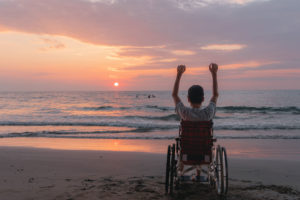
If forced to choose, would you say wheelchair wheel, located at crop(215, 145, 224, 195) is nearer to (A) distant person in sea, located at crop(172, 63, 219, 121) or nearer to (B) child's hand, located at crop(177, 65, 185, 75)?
(A) distant person in sea, located at crop(172, 63, 219, 121)

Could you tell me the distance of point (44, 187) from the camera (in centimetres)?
455

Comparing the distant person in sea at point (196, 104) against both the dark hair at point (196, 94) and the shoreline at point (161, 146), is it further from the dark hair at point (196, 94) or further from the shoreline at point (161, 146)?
the shoreline at point (161, 146)

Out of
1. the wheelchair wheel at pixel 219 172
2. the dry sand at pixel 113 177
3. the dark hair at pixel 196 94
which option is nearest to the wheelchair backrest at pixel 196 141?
the wheelchair wheel at pixel 219 172

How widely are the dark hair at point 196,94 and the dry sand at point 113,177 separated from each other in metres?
1.40

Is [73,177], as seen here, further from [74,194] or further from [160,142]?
[160,142]

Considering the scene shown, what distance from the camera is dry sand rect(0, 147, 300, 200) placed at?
13.7 feet

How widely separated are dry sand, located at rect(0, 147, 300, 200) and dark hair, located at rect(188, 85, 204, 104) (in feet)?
4.61

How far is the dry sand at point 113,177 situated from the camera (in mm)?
4168

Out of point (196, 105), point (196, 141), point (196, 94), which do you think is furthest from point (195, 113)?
point (196, 141)

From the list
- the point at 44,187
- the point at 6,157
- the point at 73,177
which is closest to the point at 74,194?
the point at 44,187

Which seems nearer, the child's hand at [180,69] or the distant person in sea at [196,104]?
the child's hand at [180,69]

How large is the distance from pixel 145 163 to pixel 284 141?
267 inches

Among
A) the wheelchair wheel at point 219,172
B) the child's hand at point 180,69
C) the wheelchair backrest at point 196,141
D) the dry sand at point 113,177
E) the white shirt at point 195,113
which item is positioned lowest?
the dry sand at point 113,177

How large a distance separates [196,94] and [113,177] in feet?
8.57
